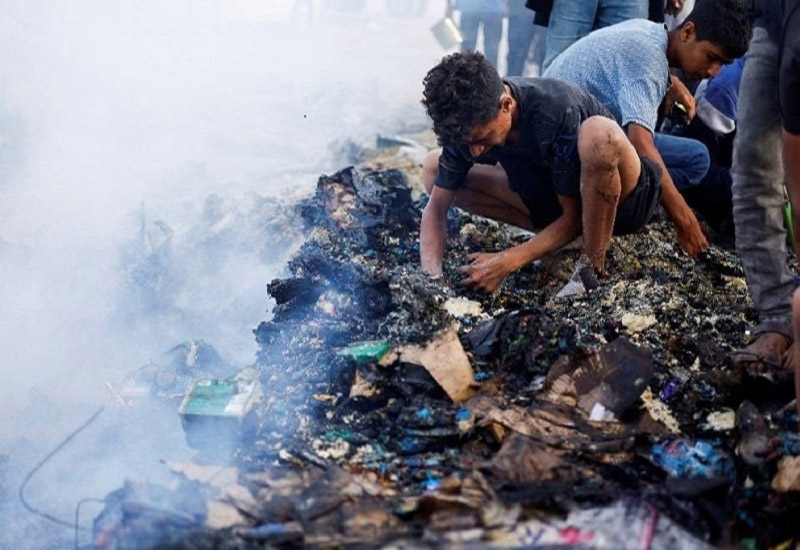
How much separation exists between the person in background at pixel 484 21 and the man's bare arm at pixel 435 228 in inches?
174

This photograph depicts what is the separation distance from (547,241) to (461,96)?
869 mm

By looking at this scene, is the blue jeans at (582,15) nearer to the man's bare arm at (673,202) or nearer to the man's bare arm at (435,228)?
the man's bare arm at (673,202)

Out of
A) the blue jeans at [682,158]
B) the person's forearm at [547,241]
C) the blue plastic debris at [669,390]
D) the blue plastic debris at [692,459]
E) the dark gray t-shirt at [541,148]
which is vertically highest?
the dark gray t-shirt at [541,148]

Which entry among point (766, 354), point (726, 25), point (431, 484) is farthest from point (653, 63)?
point (431, 484)

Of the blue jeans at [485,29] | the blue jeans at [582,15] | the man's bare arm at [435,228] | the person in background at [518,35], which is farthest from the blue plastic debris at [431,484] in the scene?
the blue jeans at [485,29]

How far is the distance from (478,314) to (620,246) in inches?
45.7

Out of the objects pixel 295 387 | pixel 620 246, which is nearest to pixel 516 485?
pixel 295 387

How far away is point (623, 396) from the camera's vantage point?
275 centimetres

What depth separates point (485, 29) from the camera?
326 inches

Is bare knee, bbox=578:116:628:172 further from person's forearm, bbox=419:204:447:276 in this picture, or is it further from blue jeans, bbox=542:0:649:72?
blue jeans, bbox=542:0:649:72

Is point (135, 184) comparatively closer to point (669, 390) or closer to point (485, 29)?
point (485, 29)

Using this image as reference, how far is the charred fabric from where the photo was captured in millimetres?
2127

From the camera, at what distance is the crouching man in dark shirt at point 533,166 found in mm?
3359

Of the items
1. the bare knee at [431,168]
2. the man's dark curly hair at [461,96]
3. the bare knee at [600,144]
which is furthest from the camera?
the bare knee at [431,168]
